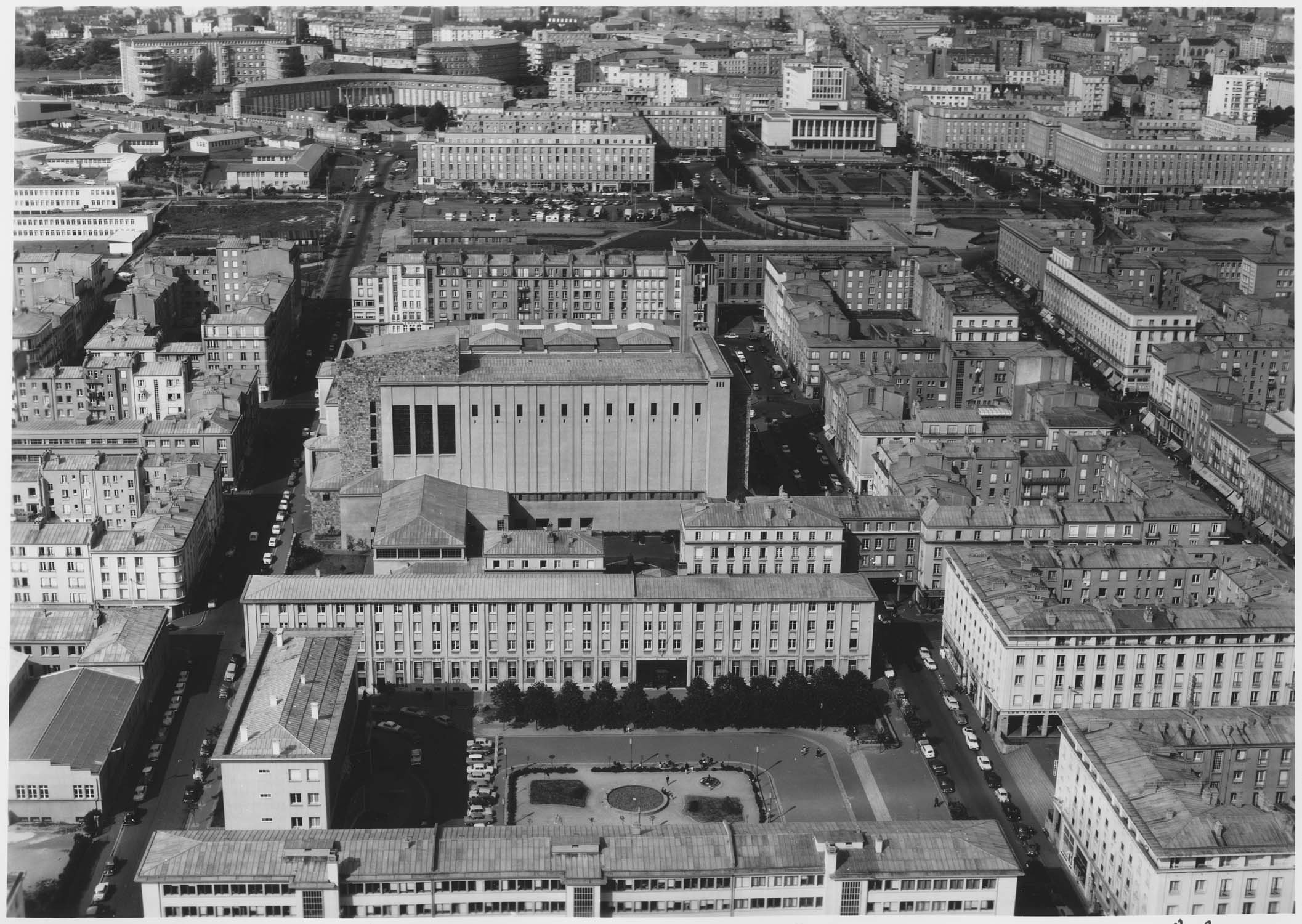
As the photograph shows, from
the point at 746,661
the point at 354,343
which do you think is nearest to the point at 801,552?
the point at 746,661

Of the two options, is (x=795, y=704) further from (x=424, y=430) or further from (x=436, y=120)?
(x=436, y=120)

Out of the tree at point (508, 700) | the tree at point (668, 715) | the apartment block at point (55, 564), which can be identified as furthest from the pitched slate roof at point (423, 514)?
the tree at point (668, 715)

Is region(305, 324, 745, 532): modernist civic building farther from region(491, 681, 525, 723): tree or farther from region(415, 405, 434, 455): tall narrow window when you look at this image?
region(491, 681, 525, 723): tree

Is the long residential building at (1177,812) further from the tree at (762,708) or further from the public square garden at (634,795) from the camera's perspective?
the public square garden at (634,795)

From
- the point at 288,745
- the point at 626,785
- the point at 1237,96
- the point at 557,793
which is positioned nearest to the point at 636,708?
the point at 626,785

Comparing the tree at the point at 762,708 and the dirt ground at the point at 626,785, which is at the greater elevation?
the tree at the point at 762,708

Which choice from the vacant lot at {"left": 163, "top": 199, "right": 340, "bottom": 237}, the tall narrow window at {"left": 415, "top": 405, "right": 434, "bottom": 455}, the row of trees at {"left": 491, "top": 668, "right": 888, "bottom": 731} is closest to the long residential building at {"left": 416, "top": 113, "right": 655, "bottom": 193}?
the vacant lot at {"left": 163, "top": 199, "right": 340, "bottom": 237}
